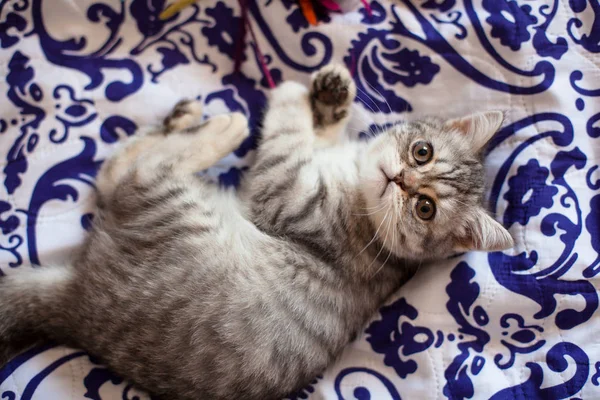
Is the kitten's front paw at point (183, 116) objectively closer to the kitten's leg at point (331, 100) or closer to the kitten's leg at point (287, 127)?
the kitten's leg at point (287, 127)

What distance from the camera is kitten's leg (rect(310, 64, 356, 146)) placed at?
1447 millimetres

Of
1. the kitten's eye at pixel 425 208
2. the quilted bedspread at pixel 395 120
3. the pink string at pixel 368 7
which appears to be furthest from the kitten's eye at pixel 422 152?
the pink string at pixel 368 7

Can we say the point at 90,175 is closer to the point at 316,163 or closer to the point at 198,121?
the point at 198,121

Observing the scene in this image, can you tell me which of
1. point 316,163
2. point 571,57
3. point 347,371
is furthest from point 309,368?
point 571,57

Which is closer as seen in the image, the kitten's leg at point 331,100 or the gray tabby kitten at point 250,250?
the gray tabby kitten at point 250,250

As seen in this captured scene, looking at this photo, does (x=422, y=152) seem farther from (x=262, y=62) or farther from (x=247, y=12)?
(x=247, y=12)

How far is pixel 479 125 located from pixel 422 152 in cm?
19

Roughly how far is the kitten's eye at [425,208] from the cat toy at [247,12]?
597 mm

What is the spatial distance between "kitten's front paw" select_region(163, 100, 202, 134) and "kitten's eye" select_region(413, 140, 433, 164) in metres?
0.63

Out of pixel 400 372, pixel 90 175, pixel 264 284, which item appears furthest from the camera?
pixel 90 175

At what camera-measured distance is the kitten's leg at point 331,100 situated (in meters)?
1.45

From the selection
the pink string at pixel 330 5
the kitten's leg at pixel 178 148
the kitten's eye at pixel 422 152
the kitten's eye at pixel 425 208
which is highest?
the pink string at pixel 330 5

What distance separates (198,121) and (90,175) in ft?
1.14

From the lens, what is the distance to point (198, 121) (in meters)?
1.46
